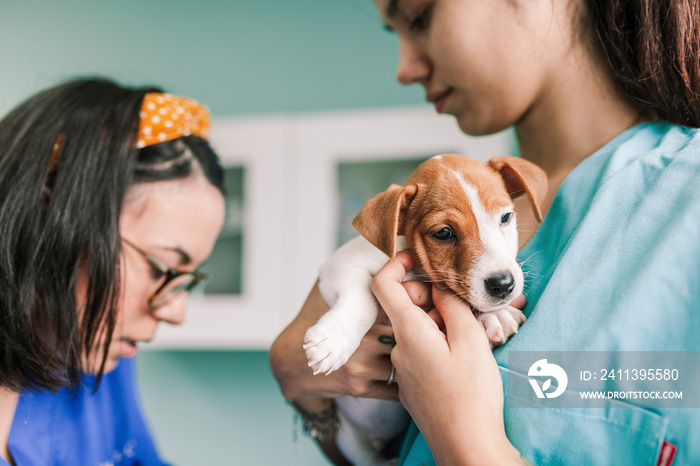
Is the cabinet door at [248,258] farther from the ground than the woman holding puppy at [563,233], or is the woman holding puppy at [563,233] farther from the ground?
the woman holding puppy at [563,233]

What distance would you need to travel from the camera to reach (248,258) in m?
3.03

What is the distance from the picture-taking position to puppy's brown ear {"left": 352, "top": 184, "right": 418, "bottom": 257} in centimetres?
103

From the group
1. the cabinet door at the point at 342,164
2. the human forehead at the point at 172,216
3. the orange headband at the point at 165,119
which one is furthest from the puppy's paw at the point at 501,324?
the cabinet door at the point at 342,164

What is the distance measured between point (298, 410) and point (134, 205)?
0.79 m

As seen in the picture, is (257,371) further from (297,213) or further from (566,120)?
(566,120)

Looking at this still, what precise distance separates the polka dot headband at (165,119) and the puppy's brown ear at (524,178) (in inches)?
39.5

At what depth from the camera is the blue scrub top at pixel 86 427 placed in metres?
1.36

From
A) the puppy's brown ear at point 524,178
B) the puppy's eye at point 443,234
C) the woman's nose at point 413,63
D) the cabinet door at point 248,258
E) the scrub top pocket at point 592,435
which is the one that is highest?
the woman's nose at point 413,63

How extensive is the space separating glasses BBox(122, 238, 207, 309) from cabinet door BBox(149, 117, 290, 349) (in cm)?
139

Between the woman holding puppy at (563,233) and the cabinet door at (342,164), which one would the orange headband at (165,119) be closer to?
the woman holding puppy at (563,233)

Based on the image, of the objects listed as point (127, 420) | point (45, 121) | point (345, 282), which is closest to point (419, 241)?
point (345, 282)

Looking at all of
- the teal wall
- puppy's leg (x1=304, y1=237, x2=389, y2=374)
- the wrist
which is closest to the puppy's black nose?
puppy's leg (x1=304, y1=237, x2=389, y2=374)

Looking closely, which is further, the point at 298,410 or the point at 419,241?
the point at 298,410

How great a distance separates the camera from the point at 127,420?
1760 mm
